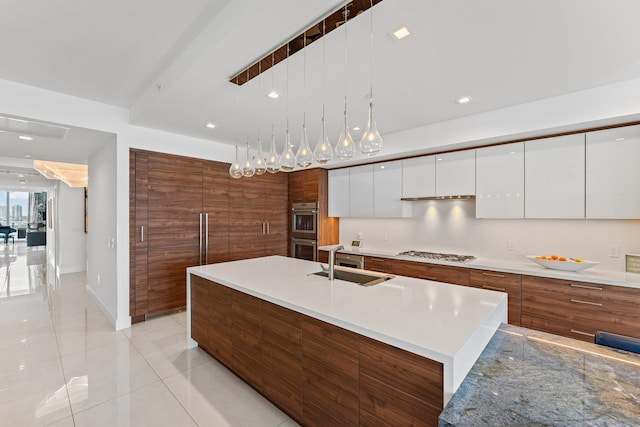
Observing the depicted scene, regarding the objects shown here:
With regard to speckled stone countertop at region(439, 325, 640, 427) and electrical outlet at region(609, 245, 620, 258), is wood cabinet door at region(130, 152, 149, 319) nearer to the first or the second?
speckled stone countertop at region(439, 325, 640, 427)

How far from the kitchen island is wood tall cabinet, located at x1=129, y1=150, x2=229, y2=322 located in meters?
1.57

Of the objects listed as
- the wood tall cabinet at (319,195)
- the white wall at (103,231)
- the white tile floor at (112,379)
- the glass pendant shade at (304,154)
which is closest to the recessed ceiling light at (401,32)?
the glass pendant shade at (304,154)

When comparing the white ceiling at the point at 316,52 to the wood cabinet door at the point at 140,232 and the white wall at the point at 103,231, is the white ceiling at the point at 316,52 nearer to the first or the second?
the wood cabinet door at the point at 140,232

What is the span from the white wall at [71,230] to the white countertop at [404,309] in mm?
6548

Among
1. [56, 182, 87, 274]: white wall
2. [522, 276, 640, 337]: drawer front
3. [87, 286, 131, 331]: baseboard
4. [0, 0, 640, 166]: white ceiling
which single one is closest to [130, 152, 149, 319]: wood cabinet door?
[87, 286, 131, 331]: baseboard

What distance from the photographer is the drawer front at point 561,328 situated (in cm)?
251

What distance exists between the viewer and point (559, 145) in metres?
2.87

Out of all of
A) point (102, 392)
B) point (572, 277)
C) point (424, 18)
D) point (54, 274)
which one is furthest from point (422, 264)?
point (54, 274)

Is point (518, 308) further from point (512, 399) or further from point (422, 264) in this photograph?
point (512, 399)

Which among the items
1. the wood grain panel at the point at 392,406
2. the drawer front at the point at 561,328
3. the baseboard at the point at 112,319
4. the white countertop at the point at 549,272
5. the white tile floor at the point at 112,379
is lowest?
the white tile floor at the point at 112,379

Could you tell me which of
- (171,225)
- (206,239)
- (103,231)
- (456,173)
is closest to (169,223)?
(171,225)

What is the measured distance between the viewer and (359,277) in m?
2.50

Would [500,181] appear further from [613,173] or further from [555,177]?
[613,173]

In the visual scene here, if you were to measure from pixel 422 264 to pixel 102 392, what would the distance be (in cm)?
342
